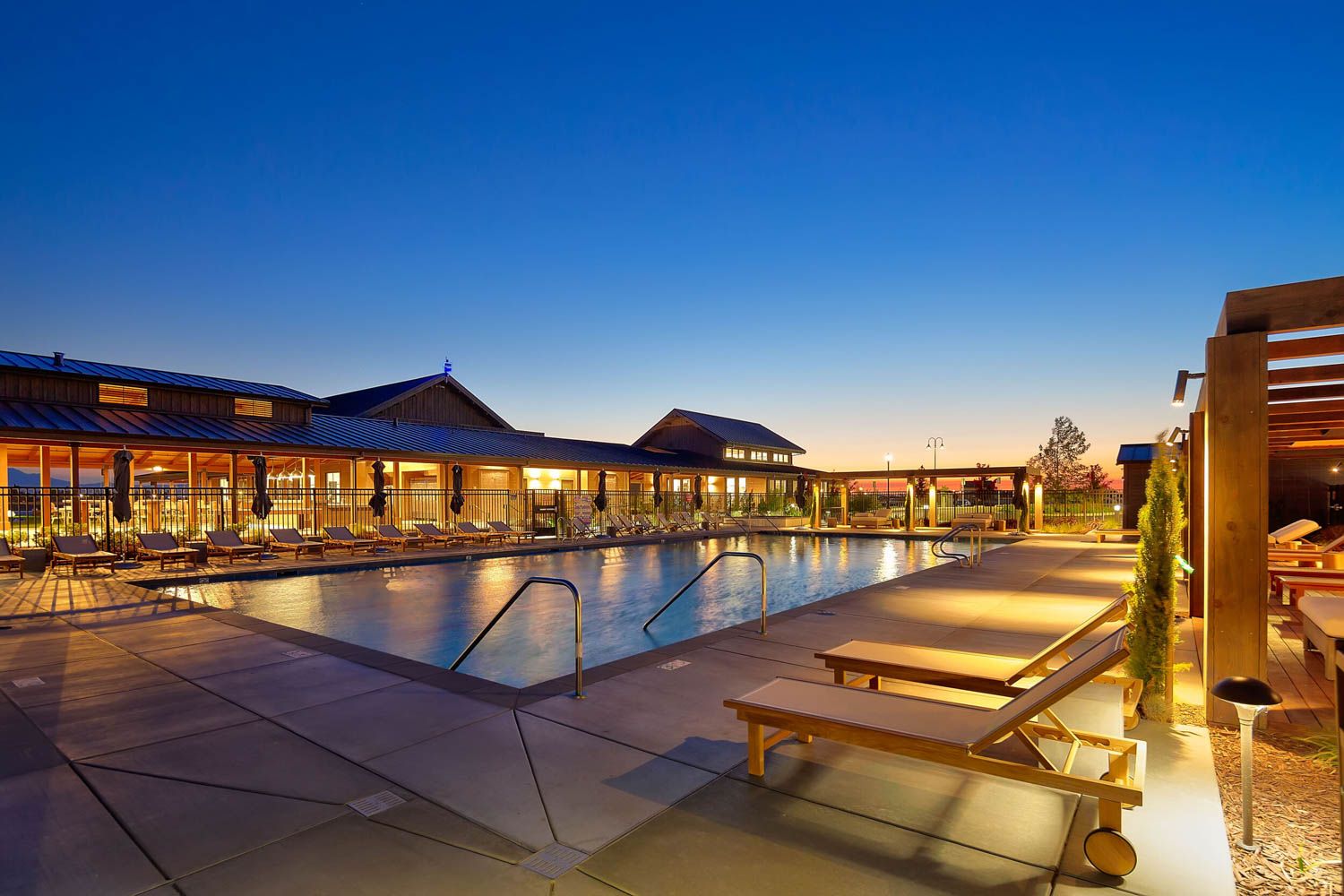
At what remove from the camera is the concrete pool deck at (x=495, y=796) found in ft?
8.26

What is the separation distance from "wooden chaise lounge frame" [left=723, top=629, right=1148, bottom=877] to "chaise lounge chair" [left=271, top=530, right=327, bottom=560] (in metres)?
15.6

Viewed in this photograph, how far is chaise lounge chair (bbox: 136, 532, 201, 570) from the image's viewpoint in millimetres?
13422

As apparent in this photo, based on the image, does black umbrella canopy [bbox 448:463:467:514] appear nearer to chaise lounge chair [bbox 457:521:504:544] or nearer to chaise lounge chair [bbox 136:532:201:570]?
chaise lounge chair [bbox 457:521:504:544]

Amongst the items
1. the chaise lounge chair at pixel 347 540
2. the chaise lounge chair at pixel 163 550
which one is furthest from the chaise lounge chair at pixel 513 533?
the chaise lounge chair at pixel 163 550

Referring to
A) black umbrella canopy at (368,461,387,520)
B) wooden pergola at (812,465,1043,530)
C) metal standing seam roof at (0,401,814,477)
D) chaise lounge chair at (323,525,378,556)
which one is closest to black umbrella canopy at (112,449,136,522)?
metal standing seam roof at (0,401,814,477)

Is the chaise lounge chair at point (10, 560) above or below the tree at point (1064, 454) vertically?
below

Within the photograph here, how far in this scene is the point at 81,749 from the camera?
3.85 m

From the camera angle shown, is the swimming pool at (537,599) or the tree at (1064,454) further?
the tree at (1064,454)

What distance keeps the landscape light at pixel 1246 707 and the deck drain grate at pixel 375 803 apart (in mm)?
3676

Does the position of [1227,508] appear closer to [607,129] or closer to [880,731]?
[880,731]

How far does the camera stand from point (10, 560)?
40.3 feet

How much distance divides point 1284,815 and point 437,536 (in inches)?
715

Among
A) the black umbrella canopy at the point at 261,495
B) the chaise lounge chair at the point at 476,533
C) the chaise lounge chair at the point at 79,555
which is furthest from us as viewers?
the chaise lounge chair at the point at 476,533

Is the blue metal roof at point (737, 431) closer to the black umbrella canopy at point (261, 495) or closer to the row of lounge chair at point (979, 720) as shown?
the black umbrella canopy at point (261, 495)
